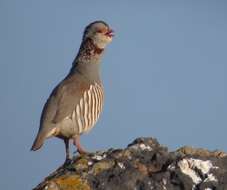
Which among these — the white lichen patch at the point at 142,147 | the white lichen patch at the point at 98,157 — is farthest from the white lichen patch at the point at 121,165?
the white lichen patch at the point at 142,147

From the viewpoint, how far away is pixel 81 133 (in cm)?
1200

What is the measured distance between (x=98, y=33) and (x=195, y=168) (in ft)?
21.8

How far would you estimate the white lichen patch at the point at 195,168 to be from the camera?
269 inches

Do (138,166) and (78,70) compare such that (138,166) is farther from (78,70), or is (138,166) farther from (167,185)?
(78,70)

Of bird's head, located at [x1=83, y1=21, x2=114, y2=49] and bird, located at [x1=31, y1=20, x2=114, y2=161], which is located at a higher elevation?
bird's head, located at [x1=83, y1=21, x2=114, y2=49]

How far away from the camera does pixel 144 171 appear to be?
22.7 ft

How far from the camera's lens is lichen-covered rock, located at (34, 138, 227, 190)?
6.61 meters

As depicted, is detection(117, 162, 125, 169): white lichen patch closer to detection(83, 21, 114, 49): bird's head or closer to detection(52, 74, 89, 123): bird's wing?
detection(52, 74, 89, 123): bird's wing

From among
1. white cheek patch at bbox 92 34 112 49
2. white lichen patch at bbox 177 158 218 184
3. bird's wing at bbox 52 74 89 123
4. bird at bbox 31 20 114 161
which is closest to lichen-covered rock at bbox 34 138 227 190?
white lichen patch at bbox 177 158 218 184

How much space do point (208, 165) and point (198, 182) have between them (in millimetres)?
311

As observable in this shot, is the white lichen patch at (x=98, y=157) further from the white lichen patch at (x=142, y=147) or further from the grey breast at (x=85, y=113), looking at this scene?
the grey breast at (x=85, y=113)

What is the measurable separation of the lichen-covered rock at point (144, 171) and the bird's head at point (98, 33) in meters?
5.85

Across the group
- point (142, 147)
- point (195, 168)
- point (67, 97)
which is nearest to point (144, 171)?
point (195, 168)

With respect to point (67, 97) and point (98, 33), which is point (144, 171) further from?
point (98, 33)
